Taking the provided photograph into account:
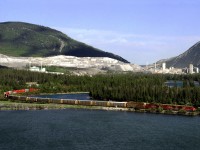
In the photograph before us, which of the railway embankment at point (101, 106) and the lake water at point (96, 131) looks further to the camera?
the railway embankment at point (101, 106)

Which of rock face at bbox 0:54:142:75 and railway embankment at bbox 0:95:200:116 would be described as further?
rock face at bbox 0:54:142:75

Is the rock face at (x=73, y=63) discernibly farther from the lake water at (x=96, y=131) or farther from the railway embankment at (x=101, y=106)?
the lake water at (x=96, y=131)

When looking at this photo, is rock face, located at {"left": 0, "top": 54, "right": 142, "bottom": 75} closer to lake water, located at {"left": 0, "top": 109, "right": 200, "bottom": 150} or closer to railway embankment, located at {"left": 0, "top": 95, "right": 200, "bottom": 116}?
railway embankment, located at {"left": 0, "top": 95, "right": 200, "bottom": 116}

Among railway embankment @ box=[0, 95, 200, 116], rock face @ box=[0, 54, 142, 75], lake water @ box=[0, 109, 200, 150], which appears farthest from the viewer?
rock face @ box=[0, 54, 142, 75]

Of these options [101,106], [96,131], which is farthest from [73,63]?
[96,131]

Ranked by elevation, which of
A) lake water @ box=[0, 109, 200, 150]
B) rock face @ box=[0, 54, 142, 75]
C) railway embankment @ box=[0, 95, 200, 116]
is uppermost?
rock face @ box=[0, 54, 142, 75]

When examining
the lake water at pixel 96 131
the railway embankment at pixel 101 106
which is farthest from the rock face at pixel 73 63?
the lake water at pixel 96 131

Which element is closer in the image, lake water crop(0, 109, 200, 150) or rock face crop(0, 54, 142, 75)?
lake water crop(0, 109, 200, 150)

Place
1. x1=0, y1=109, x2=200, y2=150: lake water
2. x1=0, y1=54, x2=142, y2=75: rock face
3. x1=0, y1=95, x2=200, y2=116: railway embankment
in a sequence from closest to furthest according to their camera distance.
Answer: x1=0, y1=109, x2=200, y2=150: lake water
x1=0, y1=95, x2=200, y2=116: railway embankment
x1=0, y1=54, x2=142, y2=75: rock face

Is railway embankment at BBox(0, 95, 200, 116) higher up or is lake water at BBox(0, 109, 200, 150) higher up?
railway embankment at BBox(0, 95, 200, 116)

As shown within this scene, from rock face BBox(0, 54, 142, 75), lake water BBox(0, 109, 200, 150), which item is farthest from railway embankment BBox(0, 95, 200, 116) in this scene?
rock face BBox(0, 54, 142, 75)
